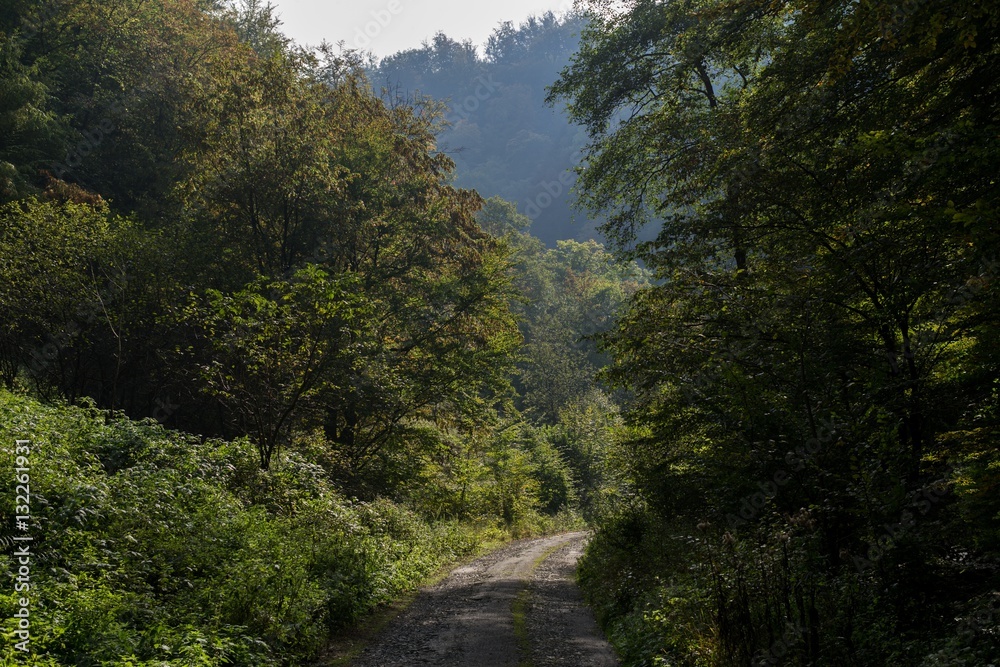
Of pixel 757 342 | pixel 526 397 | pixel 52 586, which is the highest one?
pixel 526 397

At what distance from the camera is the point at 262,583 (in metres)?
8.55

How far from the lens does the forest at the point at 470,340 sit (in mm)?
6176

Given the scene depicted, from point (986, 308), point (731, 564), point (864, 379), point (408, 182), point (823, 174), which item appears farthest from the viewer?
point (408, 182)

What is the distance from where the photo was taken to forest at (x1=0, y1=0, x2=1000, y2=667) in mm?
6176

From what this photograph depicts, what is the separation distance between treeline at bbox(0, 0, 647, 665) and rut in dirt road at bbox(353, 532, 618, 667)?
1.04 m

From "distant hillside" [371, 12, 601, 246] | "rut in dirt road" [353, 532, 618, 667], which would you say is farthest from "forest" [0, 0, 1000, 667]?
"distant hillside" [371, 12, 601, 246]

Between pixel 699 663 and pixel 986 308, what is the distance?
4807 mm

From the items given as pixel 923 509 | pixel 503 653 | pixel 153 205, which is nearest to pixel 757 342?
pixel 923 509

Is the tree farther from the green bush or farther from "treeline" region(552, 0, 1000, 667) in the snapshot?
"treeline" region(552, 0, 1000, 667)

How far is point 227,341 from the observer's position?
13523 mm

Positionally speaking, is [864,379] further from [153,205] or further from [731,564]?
[153,205]
